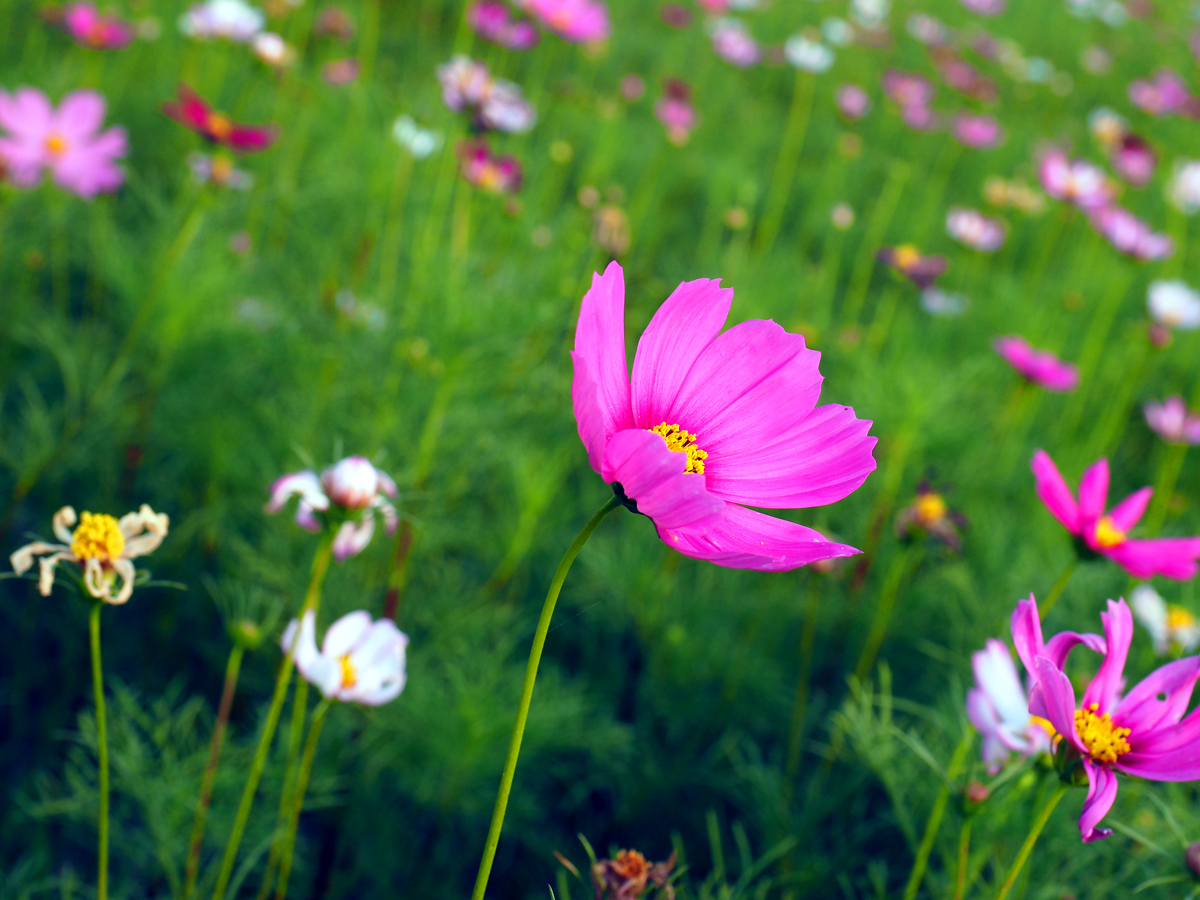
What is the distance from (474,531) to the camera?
1.23 m

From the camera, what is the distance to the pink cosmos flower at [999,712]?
583mm

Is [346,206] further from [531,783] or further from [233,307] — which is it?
[531,783]

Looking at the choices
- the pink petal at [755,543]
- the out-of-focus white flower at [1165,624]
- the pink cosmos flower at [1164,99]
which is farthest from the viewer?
the pink cosmos flower at [1164,99]

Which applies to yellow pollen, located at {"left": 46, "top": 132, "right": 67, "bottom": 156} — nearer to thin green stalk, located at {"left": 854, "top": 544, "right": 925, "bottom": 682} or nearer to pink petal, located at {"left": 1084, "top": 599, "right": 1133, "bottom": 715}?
thin green stalk, located at {"left": 854, "top": 544, "right": 925, "bottom": 682}

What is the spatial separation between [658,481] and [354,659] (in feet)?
1.32

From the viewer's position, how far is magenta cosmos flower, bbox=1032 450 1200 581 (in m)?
0.76

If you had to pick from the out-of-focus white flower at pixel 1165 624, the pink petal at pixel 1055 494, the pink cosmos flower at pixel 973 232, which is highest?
the pink petal at pixel 1055 494

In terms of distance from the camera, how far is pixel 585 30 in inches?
78.0

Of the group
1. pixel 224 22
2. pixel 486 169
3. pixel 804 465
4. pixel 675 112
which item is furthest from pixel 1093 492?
pixel 224 22

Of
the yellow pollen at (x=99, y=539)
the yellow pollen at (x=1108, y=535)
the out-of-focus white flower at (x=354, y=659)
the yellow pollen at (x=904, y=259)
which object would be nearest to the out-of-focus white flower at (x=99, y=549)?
the yellow pollen at (x=99, y=539)

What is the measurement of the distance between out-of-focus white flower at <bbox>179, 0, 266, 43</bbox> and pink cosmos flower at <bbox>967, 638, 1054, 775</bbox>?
182cm

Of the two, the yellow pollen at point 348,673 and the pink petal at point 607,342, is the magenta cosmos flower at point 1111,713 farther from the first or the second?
the yellow pollen at point 348,673

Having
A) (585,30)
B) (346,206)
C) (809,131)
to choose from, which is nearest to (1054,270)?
(809,131)

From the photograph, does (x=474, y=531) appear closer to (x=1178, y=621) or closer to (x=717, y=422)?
(x=717, y=422)
